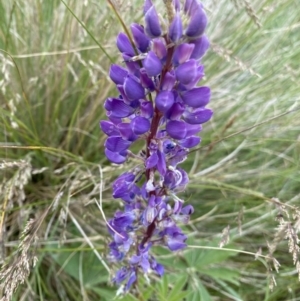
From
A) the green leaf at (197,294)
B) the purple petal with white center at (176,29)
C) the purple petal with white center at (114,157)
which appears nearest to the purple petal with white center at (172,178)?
the purple petal with white center at (114,157)

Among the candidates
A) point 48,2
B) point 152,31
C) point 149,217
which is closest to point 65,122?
point 48,2

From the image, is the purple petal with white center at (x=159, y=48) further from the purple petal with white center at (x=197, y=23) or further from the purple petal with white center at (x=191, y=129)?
the purple petal with white center at (x=191, y=129)

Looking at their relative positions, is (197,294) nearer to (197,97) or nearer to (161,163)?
(161,163)

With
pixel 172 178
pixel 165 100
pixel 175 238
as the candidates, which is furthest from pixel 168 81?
pixel 175 238

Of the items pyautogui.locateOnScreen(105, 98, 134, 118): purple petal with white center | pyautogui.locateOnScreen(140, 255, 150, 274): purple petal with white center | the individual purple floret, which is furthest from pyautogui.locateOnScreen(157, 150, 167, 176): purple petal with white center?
pyautogui.locateOnScreen(140, 255, 150, 274): purple petal with white center

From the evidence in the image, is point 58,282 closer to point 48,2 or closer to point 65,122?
point 65,122

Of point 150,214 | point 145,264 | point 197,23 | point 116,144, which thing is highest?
point 197,23
